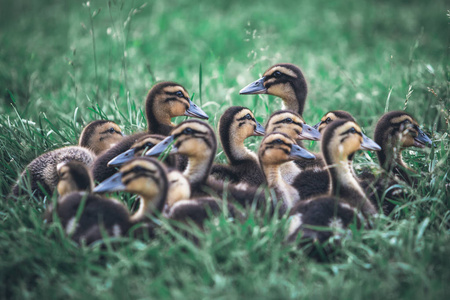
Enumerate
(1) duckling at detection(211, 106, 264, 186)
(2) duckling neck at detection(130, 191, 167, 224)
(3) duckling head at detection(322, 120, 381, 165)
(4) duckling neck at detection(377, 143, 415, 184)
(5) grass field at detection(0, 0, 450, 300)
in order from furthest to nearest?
1. (1) duckling at detection(211, 106, 264, 186)
2. (4) duckling neck at detection(377, 143, 415, 184)
3. (3) duckling head at detection(322, 120, 381, 165)
4. (2) duckling neck at detection(130, 191, 167, 224)
5. (5) grass field at detection(0, 0, 450, 300)

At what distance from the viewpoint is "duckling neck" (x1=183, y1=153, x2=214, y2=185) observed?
11.3 feet

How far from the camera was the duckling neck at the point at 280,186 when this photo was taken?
346 centimetres

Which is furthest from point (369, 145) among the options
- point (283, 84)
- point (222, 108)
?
point (222, 108)

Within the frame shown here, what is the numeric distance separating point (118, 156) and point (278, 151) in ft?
3.95

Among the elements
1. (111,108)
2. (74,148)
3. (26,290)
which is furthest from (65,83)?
(26,290)

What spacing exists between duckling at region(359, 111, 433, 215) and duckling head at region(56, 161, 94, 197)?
2.02 meters

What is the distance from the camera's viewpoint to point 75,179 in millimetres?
3186

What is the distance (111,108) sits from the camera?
498cm

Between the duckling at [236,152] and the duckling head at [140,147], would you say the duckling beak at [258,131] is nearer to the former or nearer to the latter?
the duckling at [236,152]

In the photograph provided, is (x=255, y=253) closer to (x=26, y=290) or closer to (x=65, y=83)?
(x=26, y=290)

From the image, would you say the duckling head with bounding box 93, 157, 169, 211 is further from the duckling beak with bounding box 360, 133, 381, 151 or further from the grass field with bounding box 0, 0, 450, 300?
the duckling beak with bounding box 360, 133, 381, 151

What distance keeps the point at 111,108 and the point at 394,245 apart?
10.7 ft

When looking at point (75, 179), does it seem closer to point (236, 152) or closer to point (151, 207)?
point (151, 207)

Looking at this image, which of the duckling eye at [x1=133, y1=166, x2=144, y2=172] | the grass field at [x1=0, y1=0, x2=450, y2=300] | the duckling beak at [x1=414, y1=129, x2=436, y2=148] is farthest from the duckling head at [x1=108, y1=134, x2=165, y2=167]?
the duckling beak at [x1=414, y1=129, x2=436, y2=148]
